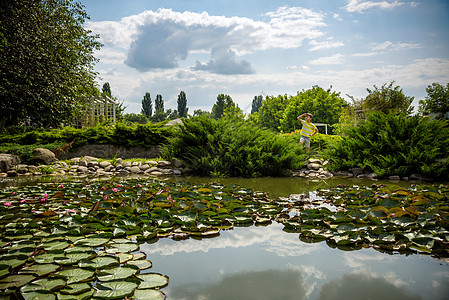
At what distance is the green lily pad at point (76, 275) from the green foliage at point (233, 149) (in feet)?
15.9

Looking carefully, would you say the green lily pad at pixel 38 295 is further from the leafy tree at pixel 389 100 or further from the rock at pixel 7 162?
the leafy tree at pixel 389 100

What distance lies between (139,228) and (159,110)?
59716mm

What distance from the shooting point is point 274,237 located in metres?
2.62

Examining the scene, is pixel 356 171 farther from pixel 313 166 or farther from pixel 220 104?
pixel 220 104

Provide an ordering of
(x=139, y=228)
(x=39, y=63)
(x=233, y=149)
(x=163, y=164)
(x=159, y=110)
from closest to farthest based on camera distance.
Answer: (x=139, y=228) < (x=233, y=149) < (x=163, y=164) < (x=39, y=63) < (x=159, y=110)

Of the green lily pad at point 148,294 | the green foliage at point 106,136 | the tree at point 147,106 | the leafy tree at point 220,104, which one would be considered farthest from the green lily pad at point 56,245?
the tree at point 147,106

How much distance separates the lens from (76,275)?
173 centimetres

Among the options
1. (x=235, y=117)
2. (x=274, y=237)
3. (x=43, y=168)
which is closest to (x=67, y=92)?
(x=43, y=168)

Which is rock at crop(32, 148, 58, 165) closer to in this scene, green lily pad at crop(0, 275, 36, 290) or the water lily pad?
green lily pad at crop(0, 275, 36, 290)

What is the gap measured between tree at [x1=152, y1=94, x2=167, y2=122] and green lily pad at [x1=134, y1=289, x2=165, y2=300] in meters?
59.0

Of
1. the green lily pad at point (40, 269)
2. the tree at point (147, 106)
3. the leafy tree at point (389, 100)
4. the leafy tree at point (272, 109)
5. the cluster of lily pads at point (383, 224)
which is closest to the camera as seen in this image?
the green lily pad at point (40, 269)

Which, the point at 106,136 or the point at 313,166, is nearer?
the point at 313,166

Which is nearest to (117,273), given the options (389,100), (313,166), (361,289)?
(361,289)

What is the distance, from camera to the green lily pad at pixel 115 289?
4.99ft
